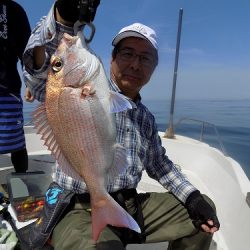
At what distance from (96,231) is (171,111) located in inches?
169

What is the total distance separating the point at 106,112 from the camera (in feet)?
5.03

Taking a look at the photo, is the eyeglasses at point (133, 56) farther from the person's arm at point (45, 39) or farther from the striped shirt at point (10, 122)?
the striped shirt at point (10, 122)

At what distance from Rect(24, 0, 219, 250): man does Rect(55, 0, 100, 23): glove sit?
0.50 meters

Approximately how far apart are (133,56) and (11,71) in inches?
66.8

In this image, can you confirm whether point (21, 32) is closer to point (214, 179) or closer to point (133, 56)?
point (133, 56)

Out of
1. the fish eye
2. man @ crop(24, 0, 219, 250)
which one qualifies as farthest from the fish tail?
the fish eye

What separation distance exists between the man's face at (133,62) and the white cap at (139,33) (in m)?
0.04

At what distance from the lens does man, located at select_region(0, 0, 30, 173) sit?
11.1ft

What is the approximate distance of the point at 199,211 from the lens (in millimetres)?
2342

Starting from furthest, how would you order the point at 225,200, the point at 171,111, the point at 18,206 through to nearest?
the point at 171,111, the point at 225,200, the point at 18,206

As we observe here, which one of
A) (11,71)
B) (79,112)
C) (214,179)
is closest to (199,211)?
(79,112)

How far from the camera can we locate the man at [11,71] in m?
3.38

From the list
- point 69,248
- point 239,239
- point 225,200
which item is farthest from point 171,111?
point 69,248

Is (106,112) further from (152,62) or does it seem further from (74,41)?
(152,62)
